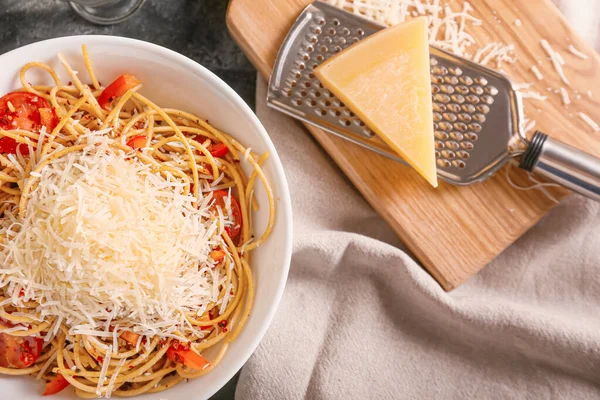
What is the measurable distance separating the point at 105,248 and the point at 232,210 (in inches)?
12.5

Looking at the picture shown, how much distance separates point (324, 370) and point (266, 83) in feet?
2.69

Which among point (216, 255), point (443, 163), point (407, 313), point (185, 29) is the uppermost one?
point (185, 29)

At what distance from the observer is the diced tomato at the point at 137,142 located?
4.16 ft

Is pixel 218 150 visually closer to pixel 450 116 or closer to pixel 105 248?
pixel 105 248

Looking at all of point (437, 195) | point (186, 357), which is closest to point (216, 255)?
point (186, 357)

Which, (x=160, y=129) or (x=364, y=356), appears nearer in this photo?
(x=160, y=129)

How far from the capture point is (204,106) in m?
1.34

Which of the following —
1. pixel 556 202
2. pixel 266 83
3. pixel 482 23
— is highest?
pixel 482 23

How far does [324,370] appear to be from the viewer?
1566mm

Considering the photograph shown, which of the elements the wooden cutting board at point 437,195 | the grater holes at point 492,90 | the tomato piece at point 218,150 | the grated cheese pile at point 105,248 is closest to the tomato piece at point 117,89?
the grated cheese pile at point 105,248

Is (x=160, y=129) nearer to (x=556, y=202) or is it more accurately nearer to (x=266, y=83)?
(x=266, y=83)

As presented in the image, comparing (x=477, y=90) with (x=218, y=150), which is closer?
(x=218, y=150)

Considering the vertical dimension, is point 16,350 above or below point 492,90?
below

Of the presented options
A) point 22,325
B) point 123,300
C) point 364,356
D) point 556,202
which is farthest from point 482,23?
point 22,325
